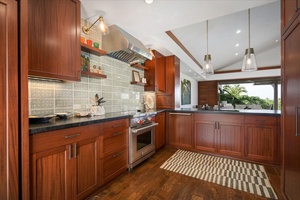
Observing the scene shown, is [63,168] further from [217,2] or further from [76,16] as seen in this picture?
[217,2]

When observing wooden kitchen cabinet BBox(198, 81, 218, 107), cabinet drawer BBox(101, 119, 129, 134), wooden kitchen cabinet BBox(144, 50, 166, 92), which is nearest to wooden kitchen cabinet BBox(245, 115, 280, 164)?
wooden kitchen cabinet BBox(144, 50, 166, 92)

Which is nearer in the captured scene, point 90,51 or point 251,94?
point 90,51

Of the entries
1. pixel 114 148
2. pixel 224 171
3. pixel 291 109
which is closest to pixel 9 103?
pixel 114 148

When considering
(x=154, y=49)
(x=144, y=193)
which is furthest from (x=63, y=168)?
(x=154, y=49)

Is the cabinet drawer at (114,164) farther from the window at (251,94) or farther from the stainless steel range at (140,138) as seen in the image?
the window at (251,94)

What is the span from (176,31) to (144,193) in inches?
127

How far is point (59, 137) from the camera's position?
51.0 inches

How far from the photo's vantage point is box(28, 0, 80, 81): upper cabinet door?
136cm

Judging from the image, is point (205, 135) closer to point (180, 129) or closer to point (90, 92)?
point (180, 129)

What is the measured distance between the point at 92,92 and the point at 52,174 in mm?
1322

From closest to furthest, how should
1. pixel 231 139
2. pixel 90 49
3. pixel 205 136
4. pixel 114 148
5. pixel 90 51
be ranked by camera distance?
pixel 114 148 → pixel 90 49 → pixel 90 51 → pixel 231 139 → pixel 205 136

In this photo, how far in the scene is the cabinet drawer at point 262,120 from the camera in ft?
8.09

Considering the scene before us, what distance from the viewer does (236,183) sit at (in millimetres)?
1951

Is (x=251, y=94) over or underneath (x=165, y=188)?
over
